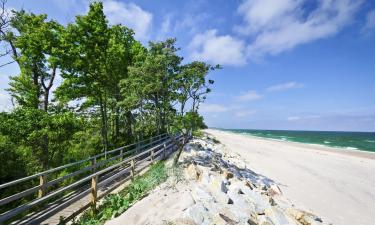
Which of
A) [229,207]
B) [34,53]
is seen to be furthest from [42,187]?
[34,53]

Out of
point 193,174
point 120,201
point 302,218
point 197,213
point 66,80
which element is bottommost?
point 302,218

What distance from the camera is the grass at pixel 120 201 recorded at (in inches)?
258

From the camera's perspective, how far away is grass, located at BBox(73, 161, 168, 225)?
21.5 ft

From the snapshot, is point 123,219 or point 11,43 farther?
point 11,43

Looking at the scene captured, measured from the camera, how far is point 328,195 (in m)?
13.8

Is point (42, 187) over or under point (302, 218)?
over

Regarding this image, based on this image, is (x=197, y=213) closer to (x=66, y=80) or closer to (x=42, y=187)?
(x=42, y=187)

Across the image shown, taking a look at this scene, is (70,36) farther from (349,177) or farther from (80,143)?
(349,177)

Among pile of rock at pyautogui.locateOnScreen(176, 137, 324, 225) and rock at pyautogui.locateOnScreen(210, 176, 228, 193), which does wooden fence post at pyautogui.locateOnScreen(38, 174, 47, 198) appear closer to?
pile of rock at pyautogui.locateOnScreen(176, 137, 324, 225)

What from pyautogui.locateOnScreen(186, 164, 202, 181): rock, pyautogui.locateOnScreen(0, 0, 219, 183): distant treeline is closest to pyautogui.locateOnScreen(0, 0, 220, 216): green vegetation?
pyautogui.locateOnScreen(0, 0, 219, 183): distant treeline

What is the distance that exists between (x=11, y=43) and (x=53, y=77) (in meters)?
3.49

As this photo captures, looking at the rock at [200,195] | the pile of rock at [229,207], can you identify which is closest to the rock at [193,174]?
the pile of rock at [229,207]

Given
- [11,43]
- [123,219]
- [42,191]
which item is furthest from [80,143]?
[123,219]

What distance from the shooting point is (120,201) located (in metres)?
7.24
